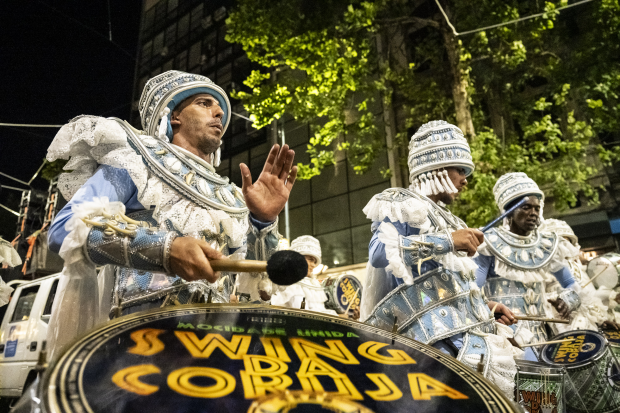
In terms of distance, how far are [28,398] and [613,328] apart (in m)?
5.64

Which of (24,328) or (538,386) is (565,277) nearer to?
(538,386)

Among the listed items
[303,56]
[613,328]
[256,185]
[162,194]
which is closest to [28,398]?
[162,194]

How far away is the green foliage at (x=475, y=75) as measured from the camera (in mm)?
7836

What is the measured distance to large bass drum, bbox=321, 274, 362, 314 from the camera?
700cm

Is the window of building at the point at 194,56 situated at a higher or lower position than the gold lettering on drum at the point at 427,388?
higher

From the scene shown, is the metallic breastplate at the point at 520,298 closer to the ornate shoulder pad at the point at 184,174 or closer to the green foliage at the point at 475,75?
the green foliage at the point at 475,75

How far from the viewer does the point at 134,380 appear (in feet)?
3.02

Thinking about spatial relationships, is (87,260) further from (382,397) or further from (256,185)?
(382,397)

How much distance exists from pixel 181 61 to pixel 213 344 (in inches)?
212

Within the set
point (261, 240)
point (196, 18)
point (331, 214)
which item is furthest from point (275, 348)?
point (331, 214)

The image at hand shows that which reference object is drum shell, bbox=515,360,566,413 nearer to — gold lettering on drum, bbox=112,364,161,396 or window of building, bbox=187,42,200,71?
gold lettering on drum, bbox=112,364,161,396

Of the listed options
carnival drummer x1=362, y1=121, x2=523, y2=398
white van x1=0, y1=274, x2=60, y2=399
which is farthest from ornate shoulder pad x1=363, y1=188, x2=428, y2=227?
white van x1=0, y1=274, x2=60, y2=399

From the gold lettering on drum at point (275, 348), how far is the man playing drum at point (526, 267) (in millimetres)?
3357

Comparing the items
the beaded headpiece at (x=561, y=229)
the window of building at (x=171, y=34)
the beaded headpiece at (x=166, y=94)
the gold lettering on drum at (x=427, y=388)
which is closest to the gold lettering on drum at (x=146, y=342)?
the gold lettering on drum at (x=427, y=388)
